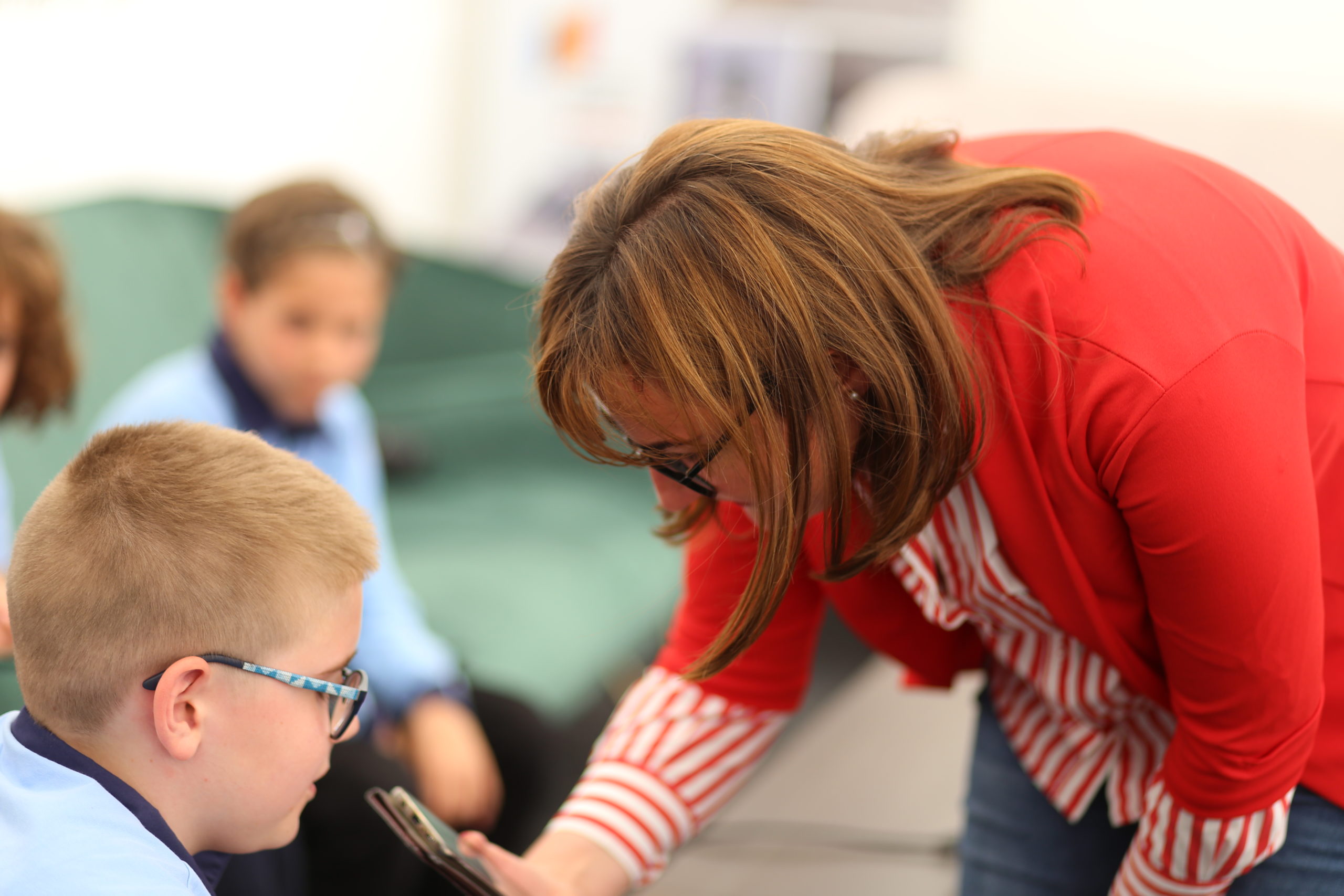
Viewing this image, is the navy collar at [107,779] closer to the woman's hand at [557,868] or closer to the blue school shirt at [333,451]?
the woman's hand at [557,868]

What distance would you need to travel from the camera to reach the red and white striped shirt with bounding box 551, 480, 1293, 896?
2.81 feet

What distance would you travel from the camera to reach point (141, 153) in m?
2.38

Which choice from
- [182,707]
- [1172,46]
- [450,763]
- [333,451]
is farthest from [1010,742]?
[1172,46]

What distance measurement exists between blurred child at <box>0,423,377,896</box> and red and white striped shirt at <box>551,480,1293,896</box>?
0.34 m

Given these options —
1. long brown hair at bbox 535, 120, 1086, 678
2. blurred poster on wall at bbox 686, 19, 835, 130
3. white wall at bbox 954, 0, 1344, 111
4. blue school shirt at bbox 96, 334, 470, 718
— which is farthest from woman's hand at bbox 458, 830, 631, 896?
blurred poster on wall at bbox 686, 19, 835, 130

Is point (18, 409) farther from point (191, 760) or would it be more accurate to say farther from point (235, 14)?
point (235, 14)

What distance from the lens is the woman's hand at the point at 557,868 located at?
84 cm

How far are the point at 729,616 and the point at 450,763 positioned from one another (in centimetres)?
58

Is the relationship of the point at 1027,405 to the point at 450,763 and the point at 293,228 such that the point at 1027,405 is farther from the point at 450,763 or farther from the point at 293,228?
the point at 293,228

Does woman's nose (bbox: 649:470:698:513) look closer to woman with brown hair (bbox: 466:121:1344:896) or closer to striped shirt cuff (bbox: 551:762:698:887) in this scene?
woman with brown hair (bbox: 466:121:1344:896)

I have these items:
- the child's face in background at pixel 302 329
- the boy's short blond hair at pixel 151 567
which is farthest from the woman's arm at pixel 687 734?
the child's face in background at pixel 302 329

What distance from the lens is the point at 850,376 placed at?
0.71 meters

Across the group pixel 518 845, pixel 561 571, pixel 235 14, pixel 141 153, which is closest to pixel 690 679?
pixel 518 845

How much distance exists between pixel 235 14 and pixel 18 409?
1.54 m
